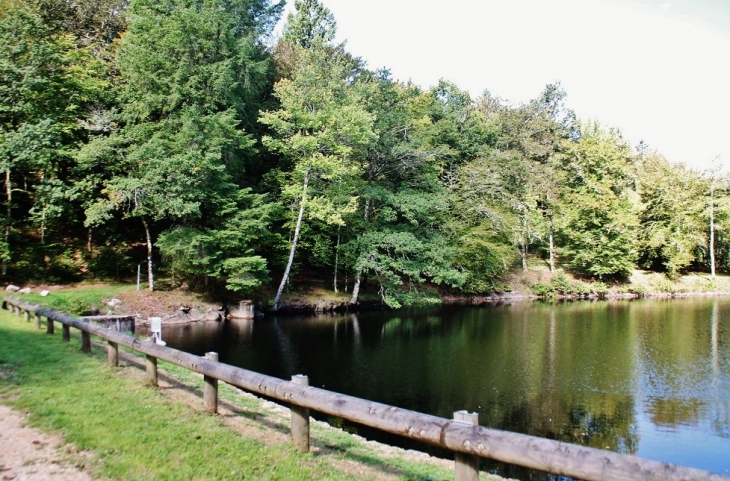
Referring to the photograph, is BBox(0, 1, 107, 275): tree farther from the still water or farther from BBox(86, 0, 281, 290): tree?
the still water

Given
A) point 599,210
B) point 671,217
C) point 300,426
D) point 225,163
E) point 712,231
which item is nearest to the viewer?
point 300,426

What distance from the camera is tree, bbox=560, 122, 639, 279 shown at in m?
41.0

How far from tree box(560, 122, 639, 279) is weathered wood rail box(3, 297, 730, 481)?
41186 millimetres

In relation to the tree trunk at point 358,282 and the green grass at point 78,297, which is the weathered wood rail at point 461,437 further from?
the tree trunk at point 358,282

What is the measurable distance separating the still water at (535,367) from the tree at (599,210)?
1491 cm

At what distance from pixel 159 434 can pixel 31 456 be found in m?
1.13

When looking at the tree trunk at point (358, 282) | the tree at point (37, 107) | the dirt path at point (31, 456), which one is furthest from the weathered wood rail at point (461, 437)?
the tree trunk at point (358, 282)

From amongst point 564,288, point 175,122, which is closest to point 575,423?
point 175,122

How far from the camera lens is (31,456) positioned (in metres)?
4.40

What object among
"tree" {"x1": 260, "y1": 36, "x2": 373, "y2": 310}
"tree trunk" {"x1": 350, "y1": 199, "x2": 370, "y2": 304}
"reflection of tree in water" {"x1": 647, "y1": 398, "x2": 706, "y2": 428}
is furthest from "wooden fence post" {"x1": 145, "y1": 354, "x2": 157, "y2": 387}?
"tree trunk" {"x1": 350, "y1": 199, "x2": 370, "y2": 304}

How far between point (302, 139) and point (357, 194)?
631 centimetres

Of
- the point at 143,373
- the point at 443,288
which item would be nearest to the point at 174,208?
the point at 143,373

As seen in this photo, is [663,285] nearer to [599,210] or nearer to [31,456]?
[599,210]

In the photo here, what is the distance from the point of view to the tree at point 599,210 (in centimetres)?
4100
